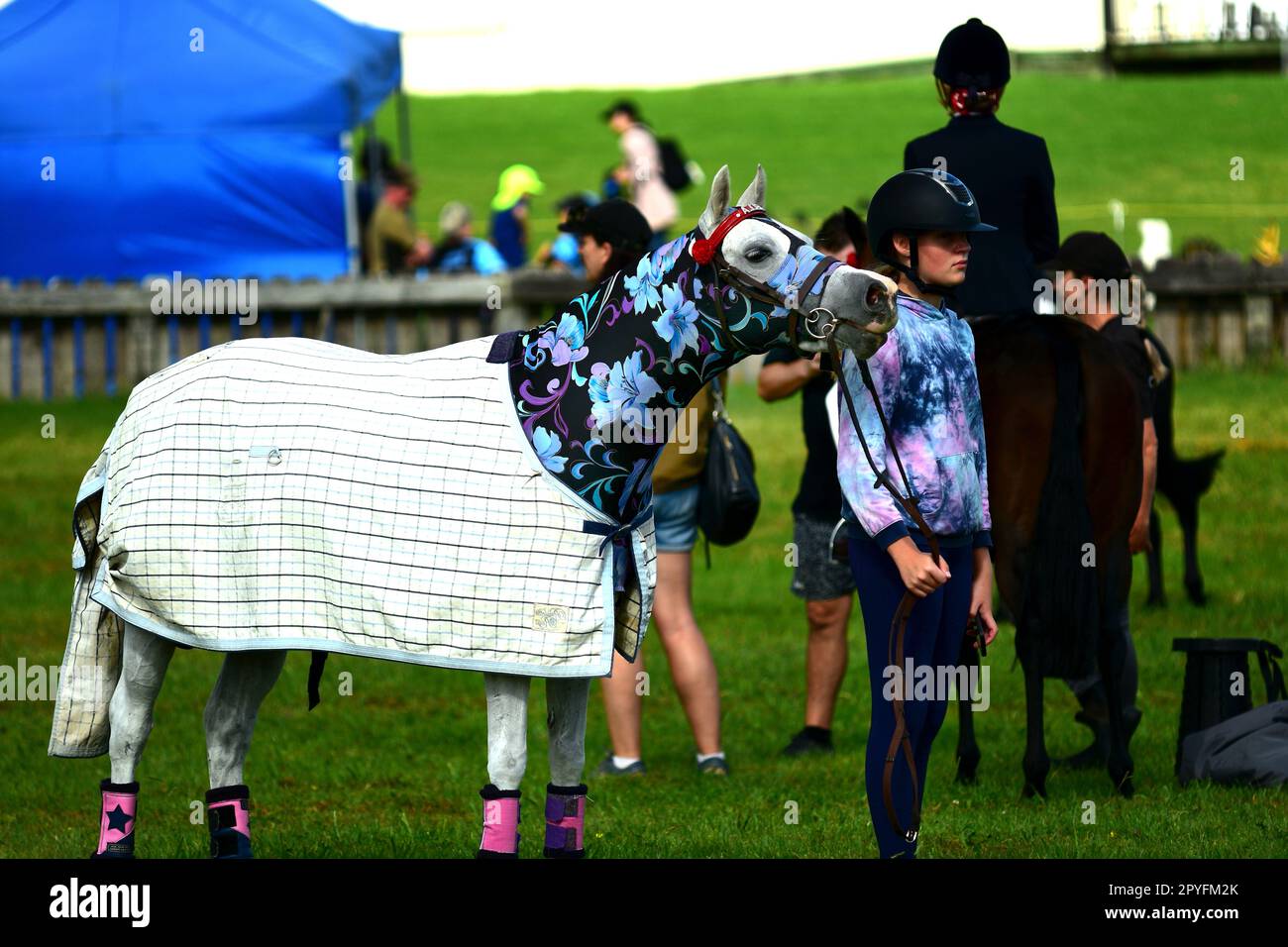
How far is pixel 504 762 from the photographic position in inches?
203

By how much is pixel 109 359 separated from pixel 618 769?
13031 millimetres

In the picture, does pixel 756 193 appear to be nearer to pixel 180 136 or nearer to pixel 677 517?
pixel 677 517

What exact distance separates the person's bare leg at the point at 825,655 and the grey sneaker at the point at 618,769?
2.74 ft

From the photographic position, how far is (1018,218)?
24.6 ft

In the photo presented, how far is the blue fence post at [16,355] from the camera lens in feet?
63.8

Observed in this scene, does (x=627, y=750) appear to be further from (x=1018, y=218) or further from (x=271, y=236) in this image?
(x=271, y=236)

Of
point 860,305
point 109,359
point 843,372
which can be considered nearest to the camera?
point 860,305

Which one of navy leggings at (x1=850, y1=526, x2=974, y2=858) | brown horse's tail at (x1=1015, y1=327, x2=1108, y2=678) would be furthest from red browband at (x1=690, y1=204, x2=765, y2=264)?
brown horse's tail at (x1=1015, y1=327, x2=1108, y2=678)

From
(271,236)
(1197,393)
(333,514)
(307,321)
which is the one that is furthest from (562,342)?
(271,236)

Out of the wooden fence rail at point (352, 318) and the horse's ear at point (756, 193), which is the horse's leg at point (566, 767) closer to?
the horse's ear at point (756, 193)

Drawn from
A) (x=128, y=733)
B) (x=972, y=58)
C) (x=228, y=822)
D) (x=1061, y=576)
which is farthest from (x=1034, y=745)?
(x=128, y=733)

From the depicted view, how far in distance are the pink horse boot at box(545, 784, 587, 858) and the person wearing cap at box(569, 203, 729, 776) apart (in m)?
1.99

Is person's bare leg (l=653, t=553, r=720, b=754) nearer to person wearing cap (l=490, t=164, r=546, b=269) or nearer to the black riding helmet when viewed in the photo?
the black riding helmet

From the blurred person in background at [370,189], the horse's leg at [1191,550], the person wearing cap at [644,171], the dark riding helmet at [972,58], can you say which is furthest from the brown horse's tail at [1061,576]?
the blurred person in background at [370,189]
